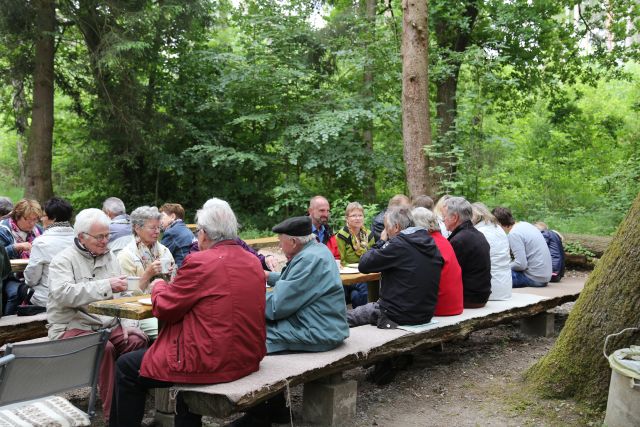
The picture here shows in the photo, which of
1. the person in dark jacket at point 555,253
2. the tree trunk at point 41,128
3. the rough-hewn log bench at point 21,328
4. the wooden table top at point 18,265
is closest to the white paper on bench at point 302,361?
→ the rough-hewn log bench at point 21,328

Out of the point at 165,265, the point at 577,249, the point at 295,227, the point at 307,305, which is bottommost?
the point at 577,249

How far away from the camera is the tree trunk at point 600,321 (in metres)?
4.20

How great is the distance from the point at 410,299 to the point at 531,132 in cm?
1493

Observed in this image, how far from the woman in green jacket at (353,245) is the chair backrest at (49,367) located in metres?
3.74

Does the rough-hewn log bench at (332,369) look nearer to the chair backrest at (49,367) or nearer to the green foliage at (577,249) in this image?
the chair backrest at (49,367)

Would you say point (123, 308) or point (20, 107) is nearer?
point (123, 308)

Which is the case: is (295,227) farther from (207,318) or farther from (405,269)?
(405,269)

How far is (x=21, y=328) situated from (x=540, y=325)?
17.5 feet

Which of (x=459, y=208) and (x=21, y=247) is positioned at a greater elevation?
(x=459, y=208)

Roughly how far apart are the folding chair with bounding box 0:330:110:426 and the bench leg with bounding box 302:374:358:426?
1575 millimetres

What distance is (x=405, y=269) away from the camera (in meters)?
4.95

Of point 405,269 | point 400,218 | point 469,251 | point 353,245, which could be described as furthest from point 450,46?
point 405,269

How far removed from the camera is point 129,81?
44.1ft

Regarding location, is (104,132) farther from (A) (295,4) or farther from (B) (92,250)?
(B) (92,250)
